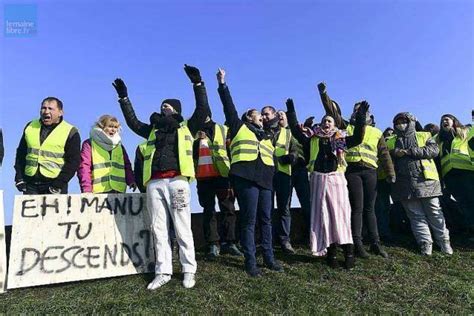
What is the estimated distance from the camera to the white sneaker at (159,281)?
17.0 feet

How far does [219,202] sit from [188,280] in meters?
1.92

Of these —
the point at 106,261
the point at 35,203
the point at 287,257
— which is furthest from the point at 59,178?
the point at 287,257

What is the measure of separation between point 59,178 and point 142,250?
158 cm

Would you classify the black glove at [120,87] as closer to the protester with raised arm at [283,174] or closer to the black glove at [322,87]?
the protester with raised arm at [283,174]

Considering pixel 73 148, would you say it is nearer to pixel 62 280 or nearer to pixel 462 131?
pixel 62 280

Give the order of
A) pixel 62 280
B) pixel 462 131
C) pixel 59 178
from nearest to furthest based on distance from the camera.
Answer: pixel 62 280
pixel 59 178
pixel 462 131

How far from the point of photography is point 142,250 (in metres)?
5.94

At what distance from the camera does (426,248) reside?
6957 mm

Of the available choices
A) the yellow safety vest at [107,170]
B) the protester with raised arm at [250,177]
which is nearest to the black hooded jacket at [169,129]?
the protester with raised arm at [250,177]

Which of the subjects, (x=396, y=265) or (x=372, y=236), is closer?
(x=396, y=265)

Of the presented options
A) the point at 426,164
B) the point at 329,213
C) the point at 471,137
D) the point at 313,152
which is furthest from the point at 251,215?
the point at 471,137

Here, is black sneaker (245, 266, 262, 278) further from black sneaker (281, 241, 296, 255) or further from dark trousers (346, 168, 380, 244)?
dark trousers (346, 168, 380, 244)

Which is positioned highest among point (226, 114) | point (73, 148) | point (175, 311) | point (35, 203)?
point (226, 114)

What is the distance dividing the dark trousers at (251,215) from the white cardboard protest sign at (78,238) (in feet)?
4.65
